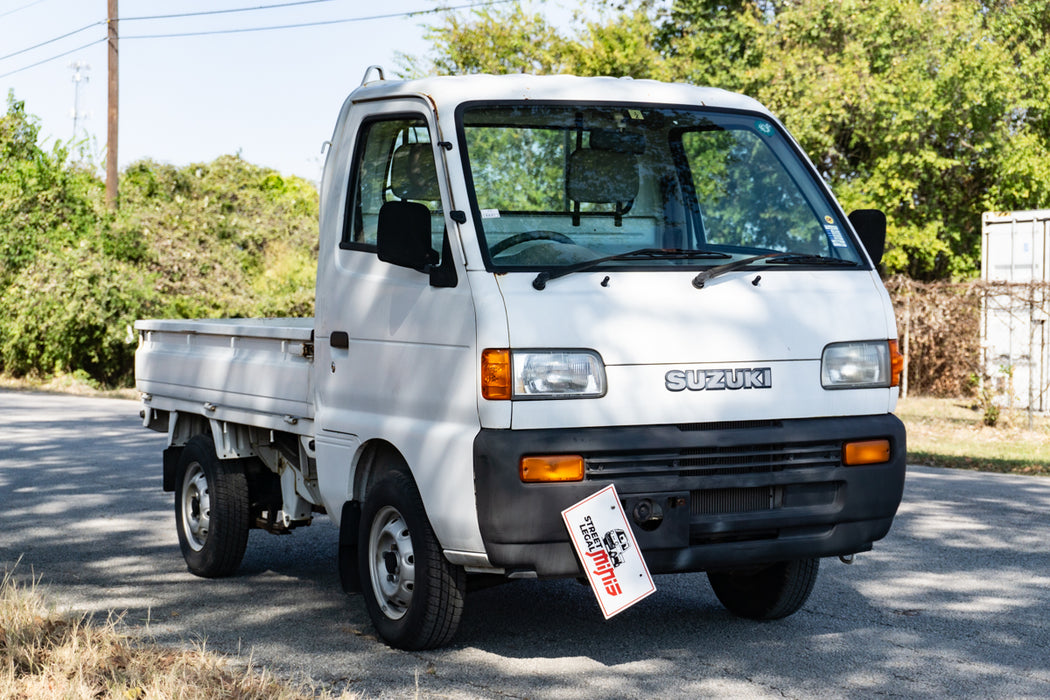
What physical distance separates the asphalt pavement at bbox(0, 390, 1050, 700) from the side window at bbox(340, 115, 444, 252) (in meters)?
1.80

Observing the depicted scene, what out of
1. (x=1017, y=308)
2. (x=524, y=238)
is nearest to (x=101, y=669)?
(x=524, y=238)

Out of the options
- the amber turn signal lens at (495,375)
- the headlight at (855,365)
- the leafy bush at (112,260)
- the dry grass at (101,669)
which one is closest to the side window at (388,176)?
the amber turn signal lens at (495,375)

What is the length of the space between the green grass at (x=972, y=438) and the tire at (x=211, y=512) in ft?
26.0

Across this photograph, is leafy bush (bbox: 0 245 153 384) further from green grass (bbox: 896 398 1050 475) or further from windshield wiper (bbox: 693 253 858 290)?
windshield wiper (bbox: 693 253 858 290)

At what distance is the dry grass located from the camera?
4.53 m

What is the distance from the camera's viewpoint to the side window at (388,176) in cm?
570

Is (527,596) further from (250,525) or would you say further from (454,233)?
(454,233)

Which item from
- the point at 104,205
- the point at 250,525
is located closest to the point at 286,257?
the point at 104,205

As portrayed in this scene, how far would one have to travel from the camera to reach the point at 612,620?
20.6 ft

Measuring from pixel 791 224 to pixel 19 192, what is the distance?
24.2 metres

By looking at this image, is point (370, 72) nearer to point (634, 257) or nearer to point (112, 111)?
point (634, 257)

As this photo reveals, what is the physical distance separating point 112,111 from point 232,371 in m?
24.3

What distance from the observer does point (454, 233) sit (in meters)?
5.29

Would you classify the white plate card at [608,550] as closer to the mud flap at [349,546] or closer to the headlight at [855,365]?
the headlight at [855,365]
